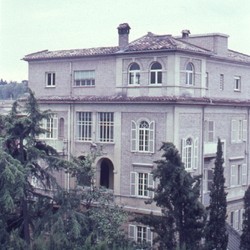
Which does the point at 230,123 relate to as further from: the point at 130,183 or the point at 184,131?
the point at 130,183

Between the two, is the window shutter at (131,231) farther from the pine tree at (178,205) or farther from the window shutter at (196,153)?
the pine tree at (178,205)

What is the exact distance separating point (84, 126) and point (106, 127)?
193 cm

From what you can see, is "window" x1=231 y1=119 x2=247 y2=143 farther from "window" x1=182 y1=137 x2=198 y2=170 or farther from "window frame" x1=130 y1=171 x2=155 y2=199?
"window frame" x1=130 y1=171 x2=155 y2=199

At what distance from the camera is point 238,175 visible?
1690 inches

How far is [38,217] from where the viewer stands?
3081 cm

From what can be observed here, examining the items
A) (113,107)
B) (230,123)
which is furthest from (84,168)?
(230,123)

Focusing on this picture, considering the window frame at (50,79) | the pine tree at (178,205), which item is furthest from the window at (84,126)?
the pine tree at (178,205)

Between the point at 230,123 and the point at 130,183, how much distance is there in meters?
9.53

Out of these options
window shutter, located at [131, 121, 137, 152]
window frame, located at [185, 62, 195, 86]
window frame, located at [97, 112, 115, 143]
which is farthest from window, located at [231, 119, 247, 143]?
window frame, located at [97, 112, 115, 143]

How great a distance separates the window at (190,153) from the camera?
3603cm

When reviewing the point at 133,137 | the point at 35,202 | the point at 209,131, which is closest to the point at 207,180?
the point at 209,131

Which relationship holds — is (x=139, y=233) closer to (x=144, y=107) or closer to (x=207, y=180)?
(x=207, y=180)

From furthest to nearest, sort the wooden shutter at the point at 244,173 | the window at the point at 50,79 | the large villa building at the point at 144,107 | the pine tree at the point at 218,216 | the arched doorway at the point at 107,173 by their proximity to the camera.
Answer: the wooden shutter at the point at 244,173 < the window at the point at 50,79 < the arched doorway at the point at 107,173 < the large villa building at the point at 144,107 < the pine tree at the point at 218,216

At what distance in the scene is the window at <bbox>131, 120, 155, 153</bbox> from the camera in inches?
1417
